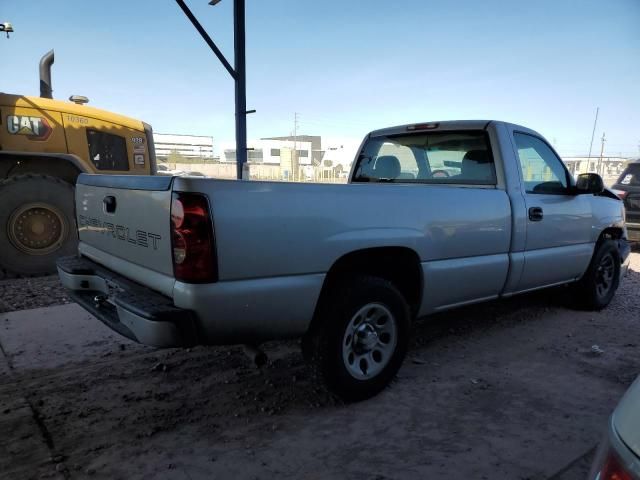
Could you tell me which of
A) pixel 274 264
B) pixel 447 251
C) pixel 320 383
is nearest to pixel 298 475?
pixel 320 383

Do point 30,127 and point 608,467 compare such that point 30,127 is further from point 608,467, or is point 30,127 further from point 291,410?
point 608,467

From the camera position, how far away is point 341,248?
9.25 feet

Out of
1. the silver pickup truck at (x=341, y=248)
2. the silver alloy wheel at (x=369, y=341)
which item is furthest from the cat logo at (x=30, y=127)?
the silver alloy wheel at (x=369, y=341)

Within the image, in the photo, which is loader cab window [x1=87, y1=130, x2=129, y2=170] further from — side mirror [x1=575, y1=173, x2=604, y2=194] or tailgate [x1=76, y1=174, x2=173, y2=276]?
side mirror [x1=575, y1=173, x2=604, y2=194]

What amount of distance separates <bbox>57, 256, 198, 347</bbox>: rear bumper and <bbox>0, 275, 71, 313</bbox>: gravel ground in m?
2.26

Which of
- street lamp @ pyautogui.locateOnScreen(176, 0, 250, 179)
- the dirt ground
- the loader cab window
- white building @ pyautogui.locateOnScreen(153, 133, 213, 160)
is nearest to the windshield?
the dirt ground

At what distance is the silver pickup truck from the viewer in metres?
2.40

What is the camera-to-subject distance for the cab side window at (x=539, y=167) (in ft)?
14.0

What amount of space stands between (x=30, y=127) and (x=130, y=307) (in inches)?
209

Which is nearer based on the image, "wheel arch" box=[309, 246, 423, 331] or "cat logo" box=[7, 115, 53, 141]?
"wheel arch" box=[309, 246, 423, 331]

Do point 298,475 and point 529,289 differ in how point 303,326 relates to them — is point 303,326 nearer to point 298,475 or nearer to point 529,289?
point 298,475

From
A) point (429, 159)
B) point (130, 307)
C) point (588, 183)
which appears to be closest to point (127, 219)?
point (130, 307)

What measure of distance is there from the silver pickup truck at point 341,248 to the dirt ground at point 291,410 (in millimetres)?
405

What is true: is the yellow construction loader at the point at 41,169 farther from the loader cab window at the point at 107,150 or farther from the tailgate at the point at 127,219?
the tailgate at the point at 127,219
